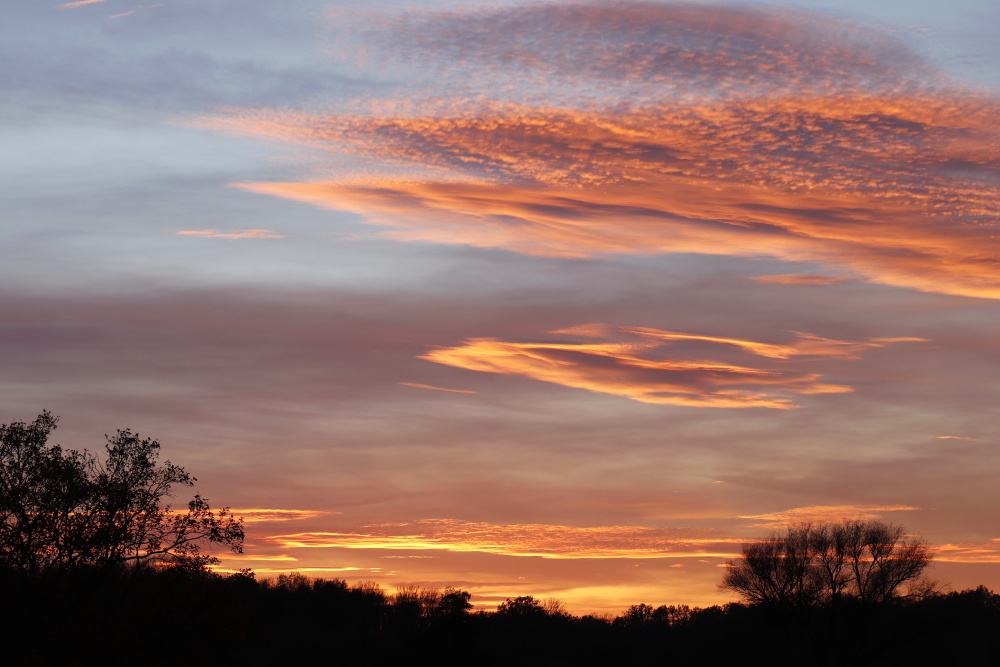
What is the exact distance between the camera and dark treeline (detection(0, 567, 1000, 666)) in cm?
3681

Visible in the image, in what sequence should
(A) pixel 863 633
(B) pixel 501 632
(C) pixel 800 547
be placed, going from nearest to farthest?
(A) pixel 863 633
(C) pixel 800 547
(B) pixel 501 632

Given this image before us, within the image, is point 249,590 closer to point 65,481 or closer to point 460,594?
point 65,481

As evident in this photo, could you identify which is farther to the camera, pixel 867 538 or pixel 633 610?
pixel 633 610

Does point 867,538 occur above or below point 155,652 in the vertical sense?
above

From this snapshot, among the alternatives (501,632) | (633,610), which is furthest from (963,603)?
(633,610)

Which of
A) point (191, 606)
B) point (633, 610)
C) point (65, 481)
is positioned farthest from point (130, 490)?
point (633, 610)

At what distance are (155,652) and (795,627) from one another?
74.3m

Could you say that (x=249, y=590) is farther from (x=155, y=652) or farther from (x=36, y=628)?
(x=36, y=628)

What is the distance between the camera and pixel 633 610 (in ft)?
529

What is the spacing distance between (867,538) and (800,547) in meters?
5.87

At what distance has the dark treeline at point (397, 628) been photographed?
36.8 m

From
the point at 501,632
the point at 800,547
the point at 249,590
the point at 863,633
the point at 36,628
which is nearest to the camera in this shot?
the point at 36,628

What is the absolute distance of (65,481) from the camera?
37531mm

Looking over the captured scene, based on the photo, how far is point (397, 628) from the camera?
113625mm
